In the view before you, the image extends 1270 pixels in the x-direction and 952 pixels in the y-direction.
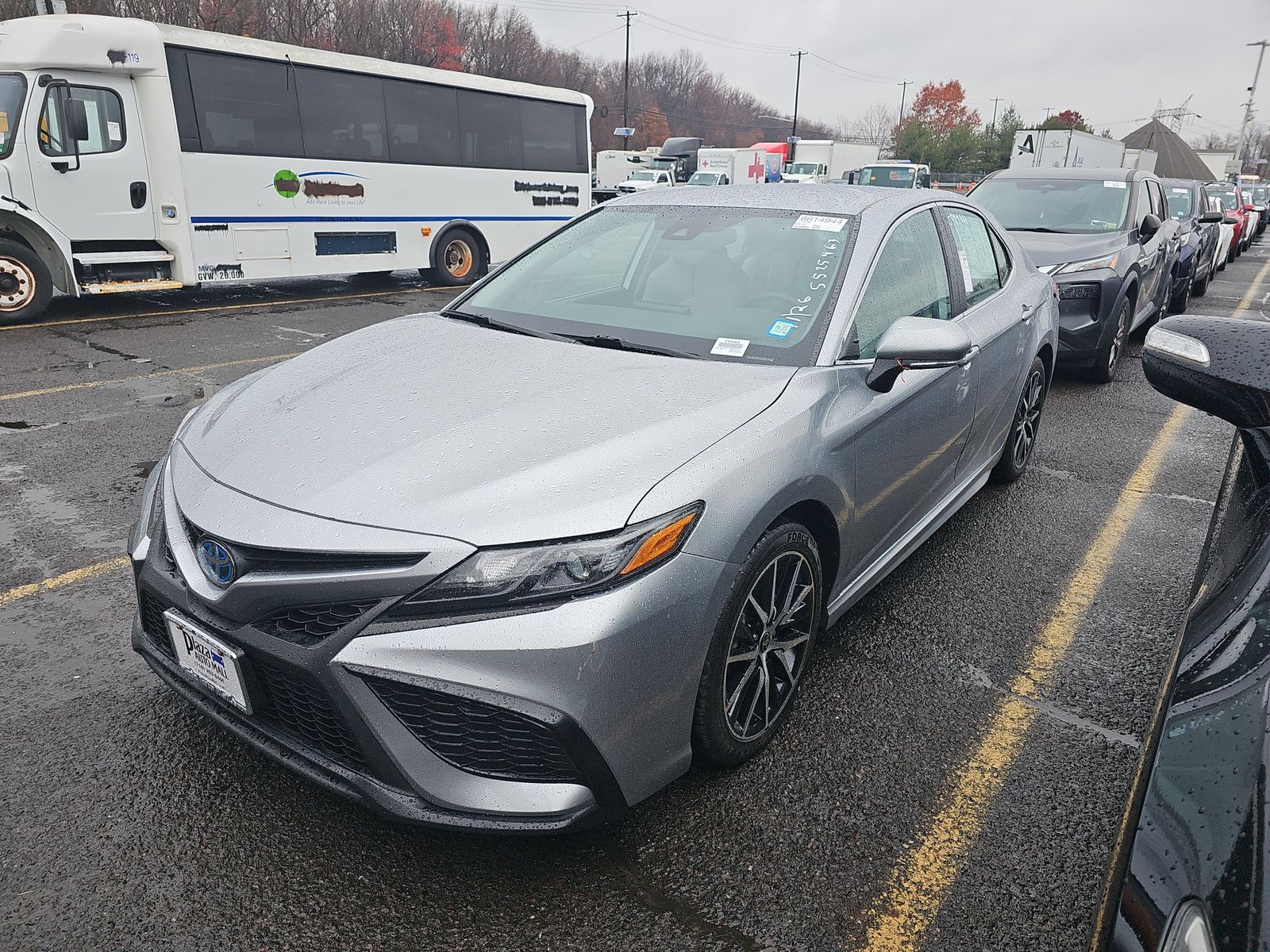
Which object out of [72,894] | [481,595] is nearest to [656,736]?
[481,595]

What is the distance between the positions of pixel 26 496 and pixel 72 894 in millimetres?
2973

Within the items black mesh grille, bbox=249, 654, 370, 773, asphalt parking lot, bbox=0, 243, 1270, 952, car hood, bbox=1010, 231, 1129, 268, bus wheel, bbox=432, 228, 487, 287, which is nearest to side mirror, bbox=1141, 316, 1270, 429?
asphalt parking lot, bbox=0, 243, 1270, 952

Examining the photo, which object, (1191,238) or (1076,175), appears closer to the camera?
(1076,175)

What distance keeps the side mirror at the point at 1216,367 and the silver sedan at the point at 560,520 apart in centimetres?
61

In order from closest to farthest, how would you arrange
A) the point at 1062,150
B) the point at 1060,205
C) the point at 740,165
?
1. the point at 1060,205
2. the point at 1062,150
3. the point at 740,165

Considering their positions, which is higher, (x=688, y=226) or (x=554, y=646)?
(x=688, y=226)

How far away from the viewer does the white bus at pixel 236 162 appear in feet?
29.9

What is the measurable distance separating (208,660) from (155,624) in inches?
12.8

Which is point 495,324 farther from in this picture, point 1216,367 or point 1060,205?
point 1060,205

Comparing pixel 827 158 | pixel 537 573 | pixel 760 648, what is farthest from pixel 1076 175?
pixel 827 158

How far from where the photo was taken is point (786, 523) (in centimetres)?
235

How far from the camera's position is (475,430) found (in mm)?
2223

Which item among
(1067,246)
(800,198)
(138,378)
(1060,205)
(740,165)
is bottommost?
(138,378)

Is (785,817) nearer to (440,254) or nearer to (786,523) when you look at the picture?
(786,523)
